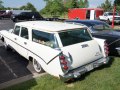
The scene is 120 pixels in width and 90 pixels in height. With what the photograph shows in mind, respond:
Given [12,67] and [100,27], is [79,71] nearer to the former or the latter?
[12,67]

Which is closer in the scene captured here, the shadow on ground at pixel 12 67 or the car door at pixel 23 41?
the shadow on ground at pixel 12 67

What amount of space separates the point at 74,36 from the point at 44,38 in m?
0.87

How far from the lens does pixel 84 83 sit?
5.55 meters

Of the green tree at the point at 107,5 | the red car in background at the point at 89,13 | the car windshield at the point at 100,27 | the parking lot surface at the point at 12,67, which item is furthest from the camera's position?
the green tree at the point at 107,5

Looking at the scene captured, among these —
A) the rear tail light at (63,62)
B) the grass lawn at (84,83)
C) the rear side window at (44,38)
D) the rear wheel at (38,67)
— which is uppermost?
the rear side window at (44,38)

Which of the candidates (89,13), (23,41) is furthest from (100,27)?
(89,13)

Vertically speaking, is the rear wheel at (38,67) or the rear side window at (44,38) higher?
the rear side window at (44,38)

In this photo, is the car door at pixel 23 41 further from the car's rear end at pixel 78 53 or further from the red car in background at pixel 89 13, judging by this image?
the red car in background at pixel 89 13

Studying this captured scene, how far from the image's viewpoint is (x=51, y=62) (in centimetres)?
537

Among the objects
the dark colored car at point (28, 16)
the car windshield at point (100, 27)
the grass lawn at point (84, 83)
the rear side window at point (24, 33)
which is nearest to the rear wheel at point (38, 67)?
the grass lawn at point (84, 83)

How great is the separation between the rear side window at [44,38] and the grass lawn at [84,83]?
101 centimetres

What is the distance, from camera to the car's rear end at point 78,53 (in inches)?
209

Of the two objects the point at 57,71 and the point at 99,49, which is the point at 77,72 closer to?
the point at 57,71

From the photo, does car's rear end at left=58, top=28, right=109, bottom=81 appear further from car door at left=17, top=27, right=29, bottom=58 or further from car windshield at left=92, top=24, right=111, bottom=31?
car windshield at left=92, top=24, right=111, bottom=31
